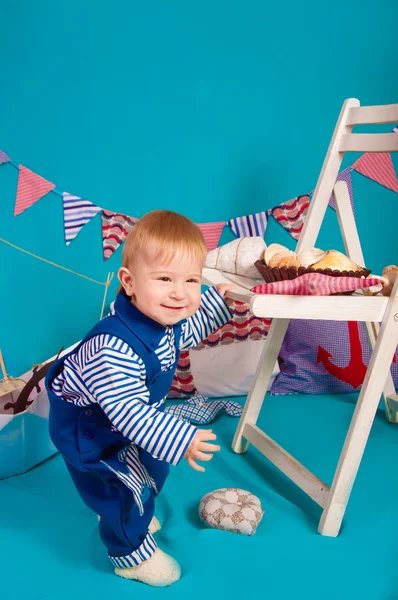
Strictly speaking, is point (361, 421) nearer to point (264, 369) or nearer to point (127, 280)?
point (264, 369)

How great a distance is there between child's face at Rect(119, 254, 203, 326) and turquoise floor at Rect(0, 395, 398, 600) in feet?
1.53

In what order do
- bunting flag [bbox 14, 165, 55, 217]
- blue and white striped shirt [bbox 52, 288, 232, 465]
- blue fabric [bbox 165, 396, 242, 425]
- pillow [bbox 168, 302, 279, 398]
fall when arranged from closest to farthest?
blue and white striped shirt [bbox 52, 288, 232, 465] → blue fabric [bbox 165, 396, 242, 425] → pillow [bbox 168, 302, 279, 398] → bunting flag [bbox 14, 165, 55, 217]

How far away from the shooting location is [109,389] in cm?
103

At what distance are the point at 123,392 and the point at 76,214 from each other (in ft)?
4.11

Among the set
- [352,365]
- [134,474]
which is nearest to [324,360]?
[352,365]

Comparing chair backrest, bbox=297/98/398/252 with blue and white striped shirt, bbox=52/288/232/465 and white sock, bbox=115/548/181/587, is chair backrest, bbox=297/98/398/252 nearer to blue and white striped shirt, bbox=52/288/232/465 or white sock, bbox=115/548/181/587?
blue and white striped shirt, bbox=52/288/232/465

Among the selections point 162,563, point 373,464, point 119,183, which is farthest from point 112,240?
point 162,563

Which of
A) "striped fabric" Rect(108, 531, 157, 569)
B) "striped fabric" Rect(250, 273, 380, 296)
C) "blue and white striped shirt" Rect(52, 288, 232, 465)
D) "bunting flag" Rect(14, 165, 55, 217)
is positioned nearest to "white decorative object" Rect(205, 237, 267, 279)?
"striped fabric" Rect(250, 273, 380, 296)

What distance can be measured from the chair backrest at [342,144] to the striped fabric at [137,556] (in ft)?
2.49

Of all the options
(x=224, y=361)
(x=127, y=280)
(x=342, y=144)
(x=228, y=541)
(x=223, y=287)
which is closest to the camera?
(x=127, y=280)

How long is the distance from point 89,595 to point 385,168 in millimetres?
1692

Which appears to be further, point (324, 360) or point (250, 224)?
point (250, 224)

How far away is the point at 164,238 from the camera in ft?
3.55

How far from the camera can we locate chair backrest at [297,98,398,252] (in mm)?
1410
